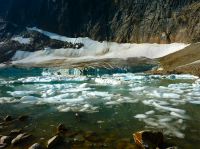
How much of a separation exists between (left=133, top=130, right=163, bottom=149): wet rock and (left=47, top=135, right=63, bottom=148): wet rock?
16.1ft

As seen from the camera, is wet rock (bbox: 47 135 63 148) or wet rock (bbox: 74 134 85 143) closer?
wet rock (bbox: 47 135 63 148)

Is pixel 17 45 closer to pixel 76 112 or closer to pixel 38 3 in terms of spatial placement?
pixel 38 3

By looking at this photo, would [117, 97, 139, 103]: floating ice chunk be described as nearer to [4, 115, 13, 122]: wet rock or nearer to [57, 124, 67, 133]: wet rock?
[4, 115, 13, 122]: wet rock

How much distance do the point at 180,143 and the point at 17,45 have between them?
152153 mm

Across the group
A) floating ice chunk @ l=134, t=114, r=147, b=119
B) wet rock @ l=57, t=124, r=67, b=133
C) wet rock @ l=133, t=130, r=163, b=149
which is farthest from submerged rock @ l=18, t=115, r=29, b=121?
wet rock @ l=133, t=130, r=163, b=149

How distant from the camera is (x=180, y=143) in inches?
772

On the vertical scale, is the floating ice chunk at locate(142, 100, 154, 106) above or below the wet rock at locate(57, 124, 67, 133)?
above

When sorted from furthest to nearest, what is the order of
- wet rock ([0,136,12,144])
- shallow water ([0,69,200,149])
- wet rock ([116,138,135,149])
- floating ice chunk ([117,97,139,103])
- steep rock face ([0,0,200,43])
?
steep rock face ([0,0,200,43])
floating ice chunk ([117,97,139,103])
shallow water ([0,69,200,149])
wet rock ([0,136,12,144])
wet rock ([116,138,135,149])

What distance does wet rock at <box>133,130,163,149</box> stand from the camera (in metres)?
18.8

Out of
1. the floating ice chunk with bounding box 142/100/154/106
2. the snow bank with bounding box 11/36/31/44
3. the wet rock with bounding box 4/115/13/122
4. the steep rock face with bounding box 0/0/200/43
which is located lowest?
the wet rock with bounding box 4/115/13/122

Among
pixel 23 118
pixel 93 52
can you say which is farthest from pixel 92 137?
pixel 93 52

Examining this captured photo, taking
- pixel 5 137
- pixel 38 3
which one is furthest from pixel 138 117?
pixel 38 3

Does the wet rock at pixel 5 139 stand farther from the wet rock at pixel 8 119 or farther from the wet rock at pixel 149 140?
the wet rock at pixel 149 140

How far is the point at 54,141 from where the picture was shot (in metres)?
20.5
